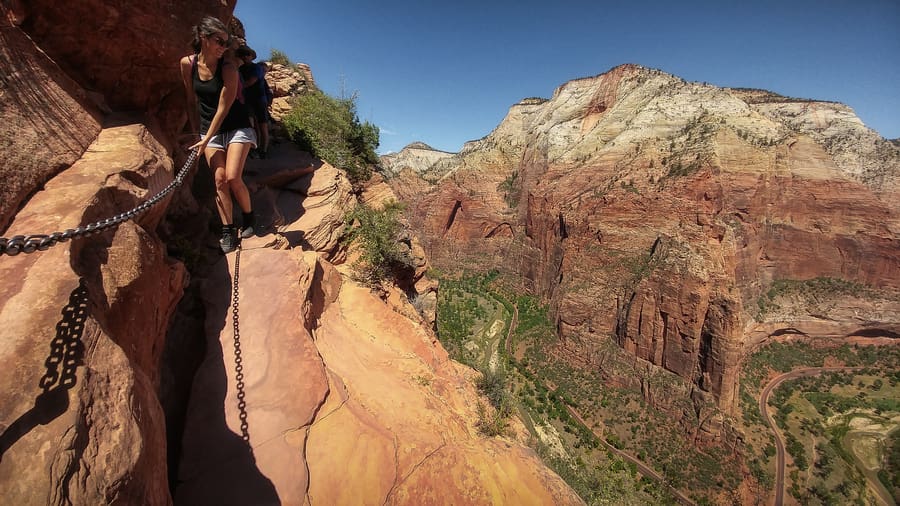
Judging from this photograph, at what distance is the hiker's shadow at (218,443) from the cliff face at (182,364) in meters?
0.01

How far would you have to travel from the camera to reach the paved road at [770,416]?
20.6 m

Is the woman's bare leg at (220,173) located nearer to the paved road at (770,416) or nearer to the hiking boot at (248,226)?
the hiking boot at (248,226)

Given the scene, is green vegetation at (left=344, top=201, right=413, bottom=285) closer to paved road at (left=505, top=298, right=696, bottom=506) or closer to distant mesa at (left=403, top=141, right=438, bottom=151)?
paved road at (left=505, top=298, right=696, bottom=506)

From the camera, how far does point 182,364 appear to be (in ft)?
14.5

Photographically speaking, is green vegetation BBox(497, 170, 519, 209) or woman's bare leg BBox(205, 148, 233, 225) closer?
woman's bare leg BBox(205, 148, 233, 225)

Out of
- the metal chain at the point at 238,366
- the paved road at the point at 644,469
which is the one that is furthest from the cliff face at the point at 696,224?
the metal chain at the point at 238,366

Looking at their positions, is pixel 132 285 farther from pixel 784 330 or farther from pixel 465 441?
pixel 784 330

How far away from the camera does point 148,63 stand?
195 inches

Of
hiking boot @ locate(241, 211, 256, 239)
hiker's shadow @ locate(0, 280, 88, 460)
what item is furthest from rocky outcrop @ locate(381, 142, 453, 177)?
hiker's shadow @ locate(0, 280, 88, 460)

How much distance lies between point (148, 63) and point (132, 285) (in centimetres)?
416

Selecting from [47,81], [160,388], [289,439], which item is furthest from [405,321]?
[47,81]

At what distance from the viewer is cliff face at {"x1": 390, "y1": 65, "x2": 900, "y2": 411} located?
23.8 metres

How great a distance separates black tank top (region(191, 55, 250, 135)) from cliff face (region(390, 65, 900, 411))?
1086 inches

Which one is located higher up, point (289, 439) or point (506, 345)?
point (289, 439)
